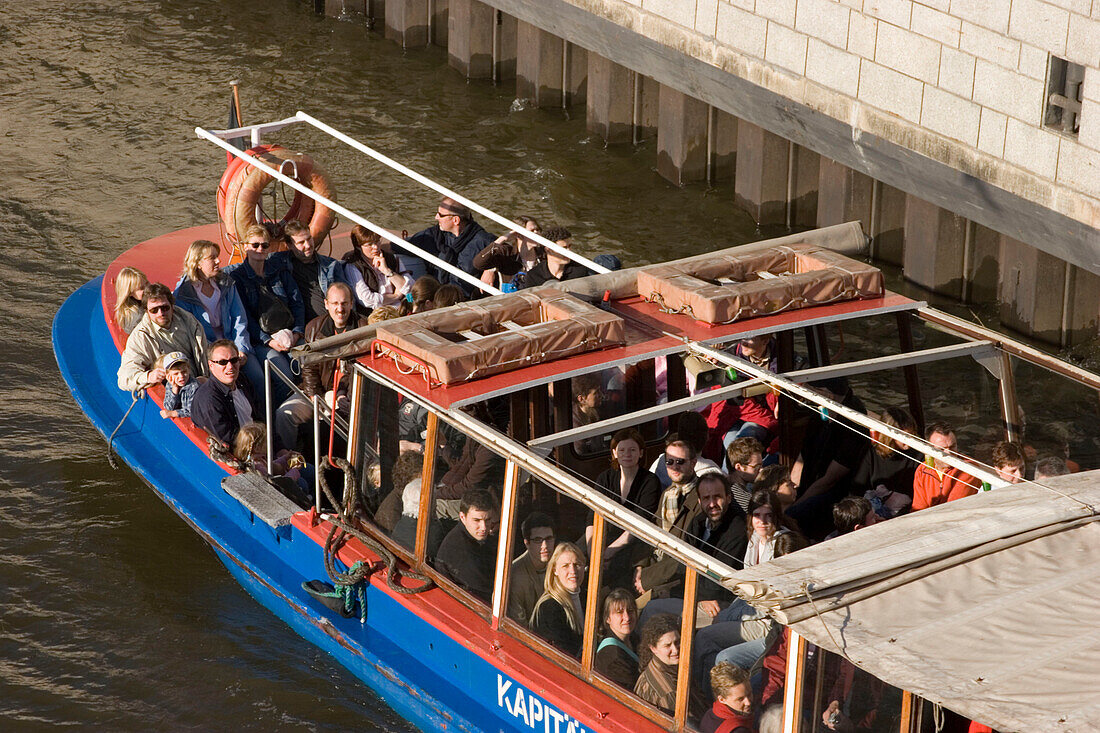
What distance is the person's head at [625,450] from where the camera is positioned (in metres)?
7.95

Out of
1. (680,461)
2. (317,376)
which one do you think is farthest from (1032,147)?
A: (317,376)

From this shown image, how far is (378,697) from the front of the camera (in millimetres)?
9078

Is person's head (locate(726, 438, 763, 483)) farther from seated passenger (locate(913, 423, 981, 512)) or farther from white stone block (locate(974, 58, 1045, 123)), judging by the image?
white stone block (locate(974, 58, 1045, 123))

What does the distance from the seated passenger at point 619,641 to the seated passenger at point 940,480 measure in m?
1.87

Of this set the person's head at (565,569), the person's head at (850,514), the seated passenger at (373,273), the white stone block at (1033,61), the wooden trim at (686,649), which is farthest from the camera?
the white stone block at (1033,61)

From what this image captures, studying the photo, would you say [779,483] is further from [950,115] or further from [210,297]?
[950,115]

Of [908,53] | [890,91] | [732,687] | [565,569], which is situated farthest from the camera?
[890,91]

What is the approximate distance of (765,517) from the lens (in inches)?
289

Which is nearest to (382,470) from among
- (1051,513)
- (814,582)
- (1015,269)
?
(814,582)

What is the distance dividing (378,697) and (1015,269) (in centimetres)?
728

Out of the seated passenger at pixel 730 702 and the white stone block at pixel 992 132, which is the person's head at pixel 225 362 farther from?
the white stone block at pixel 992 132

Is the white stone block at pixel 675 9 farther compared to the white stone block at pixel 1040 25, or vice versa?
the white stone block at pixel 675 9

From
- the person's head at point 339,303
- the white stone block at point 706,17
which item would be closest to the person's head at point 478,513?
the person's head at point 339,303

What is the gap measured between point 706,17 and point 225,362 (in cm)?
757
